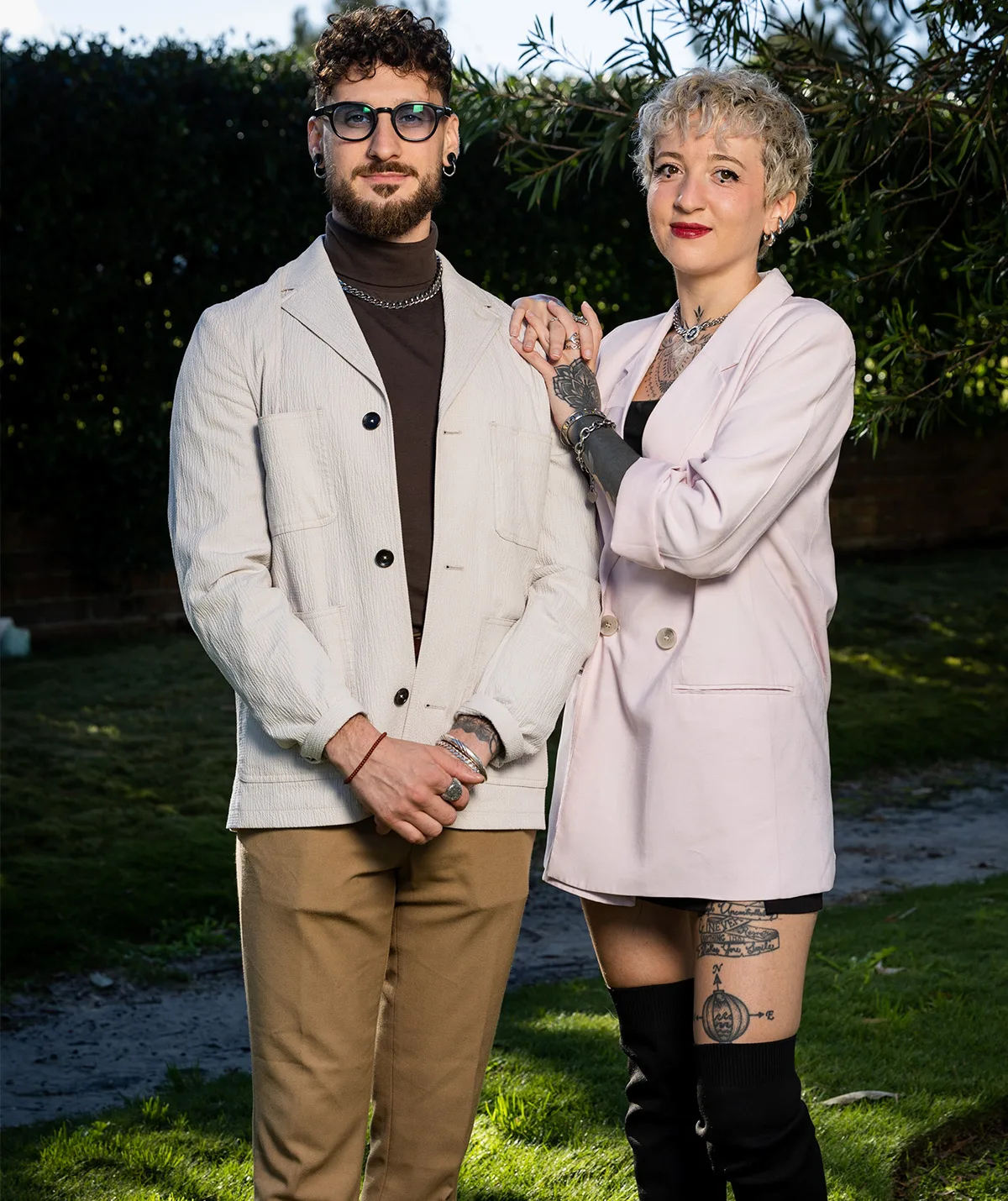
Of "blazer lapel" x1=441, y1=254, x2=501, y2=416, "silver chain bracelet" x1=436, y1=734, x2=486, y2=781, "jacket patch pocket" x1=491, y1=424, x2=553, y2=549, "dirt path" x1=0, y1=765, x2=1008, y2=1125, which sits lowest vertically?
"dirt path" x1=0, y1=765, x2=1008, y2=1125

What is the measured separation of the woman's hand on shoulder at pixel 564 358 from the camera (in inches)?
110

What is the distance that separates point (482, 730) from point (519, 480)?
49 centimetres

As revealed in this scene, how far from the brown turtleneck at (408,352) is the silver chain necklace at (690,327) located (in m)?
0.51

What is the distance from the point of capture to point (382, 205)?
8.75ft

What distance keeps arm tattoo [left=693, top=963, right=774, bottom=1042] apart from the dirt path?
2.40 meters

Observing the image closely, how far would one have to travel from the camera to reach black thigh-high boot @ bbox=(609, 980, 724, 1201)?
9.27 feet

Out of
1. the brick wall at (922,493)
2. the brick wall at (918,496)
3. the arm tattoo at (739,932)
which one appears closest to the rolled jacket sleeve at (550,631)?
the arm tattoo at (739,932)

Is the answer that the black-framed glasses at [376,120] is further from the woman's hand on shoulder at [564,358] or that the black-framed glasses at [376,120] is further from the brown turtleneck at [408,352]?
the woman's hand on shoulder at [564,358]

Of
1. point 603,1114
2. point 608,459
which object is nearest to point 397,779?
point 608,459

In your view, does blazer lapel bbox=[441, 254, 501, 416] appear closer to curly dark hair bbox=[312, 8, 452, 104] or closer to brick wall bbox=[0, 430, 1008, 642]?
curly dark hair bbox=[312, 8, 452, 104]

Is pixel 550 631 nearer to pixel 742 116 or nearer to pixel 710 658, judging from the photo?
pixel 710 658

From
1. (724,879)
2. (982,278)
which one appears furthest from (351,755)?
(982,278)

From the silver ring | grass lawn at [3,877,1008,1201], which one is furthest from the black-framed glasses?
grass lawn at [3,877,1008,1201]

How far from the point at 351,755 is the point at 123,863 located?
13.2 feet
